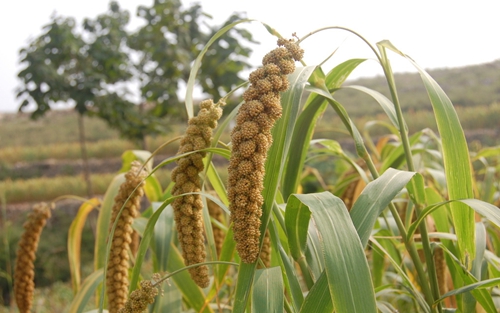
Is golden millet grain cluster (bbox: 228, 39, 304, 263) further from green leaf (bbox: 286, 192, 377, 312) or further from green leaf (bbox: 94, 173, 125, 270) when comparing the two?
green leaf (bbox: 94, 173, 125, 270)

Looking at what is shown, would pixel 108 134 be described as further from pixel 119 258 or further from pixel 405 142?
pixel 405 142

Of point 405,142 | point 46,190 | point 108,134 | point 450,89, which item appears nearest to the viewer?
point 405,142

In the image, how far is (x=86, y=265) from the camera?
18.3 feet

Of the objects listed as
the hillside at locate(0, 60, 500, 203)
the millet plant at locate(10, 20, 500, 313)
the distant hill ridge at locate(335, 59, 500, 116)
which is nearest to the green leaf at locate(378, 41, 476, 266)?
the millet plant at locate(10, 20, 500, 313)

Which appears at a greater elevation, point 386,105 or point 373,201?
point 386,105

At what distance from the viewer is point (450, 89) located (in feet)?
55.7

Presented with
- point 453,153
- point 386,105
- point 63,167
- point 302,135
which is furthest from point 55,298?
point 63,167

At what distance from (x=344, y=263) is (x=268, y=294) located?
0.52ft

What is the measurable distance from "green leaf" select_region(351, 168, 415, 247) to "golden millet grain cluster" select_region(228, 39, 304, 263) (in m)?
0.22

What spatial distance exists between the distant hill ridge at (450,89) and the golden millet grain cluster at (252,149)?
1474 cm

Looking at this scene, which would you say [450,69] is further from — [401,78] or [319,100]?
[319,100]

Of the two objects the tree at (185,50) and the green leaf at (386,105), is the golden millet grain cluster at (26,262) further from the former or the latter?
the tree at (185,50)

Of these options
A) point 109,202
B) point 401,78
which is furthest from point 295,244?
point 401,78

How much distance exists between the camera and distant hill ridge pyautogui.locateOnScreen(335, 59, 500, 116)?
48.8 feet
